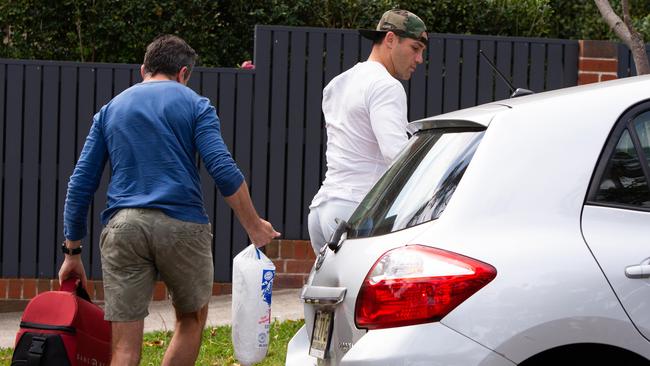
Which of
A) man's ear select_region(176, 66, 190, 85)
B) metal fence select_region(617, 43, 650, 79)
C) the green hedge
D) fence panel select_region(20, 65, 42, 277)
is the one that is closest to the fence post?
metal fence select_region(617, 43, 650, 79)

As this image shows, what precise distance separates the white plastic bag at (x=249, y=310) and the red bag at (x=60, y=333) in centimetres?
65

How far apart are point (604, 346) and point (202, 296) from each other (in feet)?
7.95

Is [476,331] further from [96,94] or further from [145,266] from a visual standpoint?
[96,94]

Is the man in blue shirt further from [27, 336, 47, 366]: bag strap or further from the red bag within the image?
[27, 336, 47, 366]: bag strap

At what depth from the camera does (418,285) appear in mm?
3795

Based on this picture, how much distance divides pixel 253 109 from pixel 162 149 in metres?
4.28

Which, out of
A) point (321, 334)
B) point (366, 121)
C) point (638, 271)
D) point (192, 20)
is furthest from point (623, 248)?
point (192, 20)

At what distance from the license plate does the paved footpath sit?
13.9 ft

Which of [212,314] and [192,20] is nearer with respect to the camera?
[212,314]

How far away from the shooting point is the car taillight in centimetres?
374

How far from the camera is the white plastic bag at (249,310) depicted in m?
5.54

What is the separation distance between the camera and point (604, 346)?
12.3ft

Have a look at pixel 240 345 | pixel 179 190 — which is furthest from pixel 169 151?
pixel 240 345

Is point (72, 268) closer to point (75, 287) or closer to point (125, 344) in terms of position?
point (75, 287)
